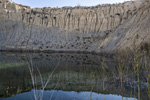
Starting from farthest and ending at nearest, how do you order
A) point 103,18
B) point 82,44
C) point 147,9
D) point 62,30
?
point 62,30, point 103,18, point 82,44, point 147,9

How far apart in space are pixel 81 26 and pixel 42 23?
456 inches

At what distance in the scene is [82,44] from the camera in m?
36.8

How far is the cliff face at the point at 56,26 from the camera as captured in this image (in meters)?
37.1

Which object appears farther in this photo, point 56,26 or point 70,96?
point 56,26

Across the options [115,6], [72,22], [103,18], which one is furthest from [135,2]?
[72,22]

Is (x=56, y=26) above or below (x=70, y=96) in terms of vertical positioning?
above

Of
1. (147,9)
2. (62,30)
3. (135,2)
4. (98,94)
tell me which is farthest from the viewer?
(62,30)

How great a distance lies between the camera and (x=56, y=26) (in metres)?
43.1

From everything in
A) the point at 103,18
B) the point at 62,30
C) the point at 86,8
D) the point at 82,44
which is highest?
the point at 86,8

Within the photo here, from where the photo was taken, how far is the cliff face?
37.1 meters

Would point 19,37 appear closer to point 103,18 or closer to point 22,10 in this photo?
point 22,10

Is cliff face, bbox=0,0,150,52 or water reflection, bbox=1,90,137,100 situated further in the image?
cliff face, bbox=0,0,150,52

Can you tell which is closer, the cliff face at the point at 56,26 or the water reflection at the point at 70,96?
the water reflection at the point at 70,96

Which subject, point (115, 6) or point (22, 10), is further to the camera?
point (22, 10)
